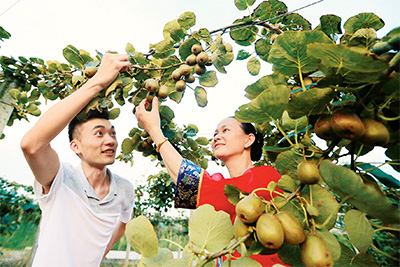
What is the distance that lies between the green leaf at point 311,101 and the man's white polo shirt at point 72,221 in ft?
3.69

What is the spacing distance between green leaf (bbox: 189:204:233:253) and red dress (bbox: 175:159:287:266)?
0.65 meters

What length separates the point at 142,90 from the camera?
1.13 meters

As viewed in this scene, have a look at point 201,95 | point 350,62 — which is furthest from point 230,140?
point 350,62

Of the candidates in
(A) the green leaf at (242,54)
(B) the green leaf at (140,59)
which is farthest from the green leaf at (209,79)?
(B) the green leaf at (140,59)

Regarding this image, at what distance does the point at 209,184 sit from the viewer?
43.0 inches

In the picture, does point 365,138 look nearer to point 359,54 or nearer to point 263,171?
point 359,54

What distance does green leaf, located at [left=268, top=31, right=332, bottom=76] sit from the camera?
42 centimetres

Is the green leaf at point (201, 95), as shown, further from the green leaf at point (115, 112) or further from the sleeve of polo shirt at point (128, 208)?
the sleeve of polo shirt at point (128, 208)

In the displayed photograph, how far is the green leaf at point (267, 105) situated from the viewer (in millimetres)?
397

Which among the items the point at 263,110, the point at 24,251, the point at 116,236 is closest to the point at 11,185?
the point at 24,251

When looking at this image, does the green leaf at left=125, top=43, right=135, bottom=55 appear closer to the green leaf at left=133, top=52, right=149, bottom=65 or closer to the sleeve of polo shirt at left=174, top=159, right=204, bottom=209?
the green leaf at left=133, top=52, right=149, bottom=65

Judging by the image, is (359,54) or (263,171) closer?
(359,54)

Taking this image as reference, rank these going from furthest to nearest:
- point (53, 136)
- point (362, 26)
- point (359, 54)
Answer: point (53, 136)
point (362, 26)
point (359, 54)

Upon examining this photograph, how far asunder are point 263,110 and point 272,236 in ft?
0.66
